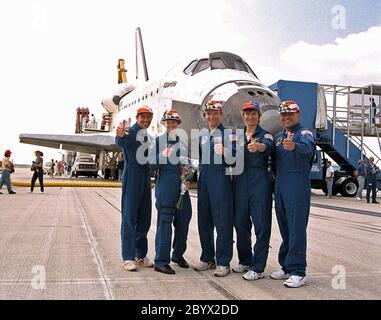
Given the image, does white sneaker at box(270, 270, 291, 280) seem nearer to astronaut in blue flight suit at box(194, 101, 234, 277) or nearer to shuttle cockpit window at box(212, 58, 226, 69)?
astronaut in blue flight suit at box(194, 101, 234, 277)

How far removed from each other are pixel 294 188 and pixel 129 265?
171cm

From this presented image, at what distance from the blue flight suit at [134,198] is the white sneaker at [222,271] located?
0.84m

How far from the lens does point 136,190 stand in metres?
4.33

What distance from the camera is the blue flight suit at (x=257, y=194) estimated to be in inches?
159

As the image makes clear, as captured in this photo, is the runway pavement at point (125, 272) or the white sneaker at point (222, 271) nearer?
the runway pavement at point (125, 272)

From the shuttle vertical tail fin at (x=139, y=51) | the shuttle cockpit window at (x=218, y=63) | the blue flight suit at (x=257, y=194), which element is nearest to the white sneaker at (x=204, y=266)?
the blue flight suit at (x=257, y=194)

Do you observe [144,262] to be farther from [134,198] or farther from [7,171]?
[7,171]

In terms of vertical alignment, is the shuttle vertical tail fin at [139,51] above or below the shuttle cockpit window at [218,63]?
above

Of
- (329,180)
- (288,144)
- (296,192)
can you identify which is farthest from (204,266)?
(329,180)

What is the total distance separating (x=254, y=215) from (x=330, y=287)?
93 centimetres

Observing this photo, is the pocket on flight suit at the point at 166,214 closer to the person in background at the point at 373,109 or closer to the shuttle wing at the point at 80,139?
the person in background at the point at 373,109

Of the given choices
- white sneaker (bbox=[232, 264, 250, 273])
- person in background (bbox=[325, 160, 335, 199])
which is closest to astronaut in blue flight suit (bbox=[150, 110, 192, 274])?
white sneaker (bbox=[232, 264, 250, 273])
